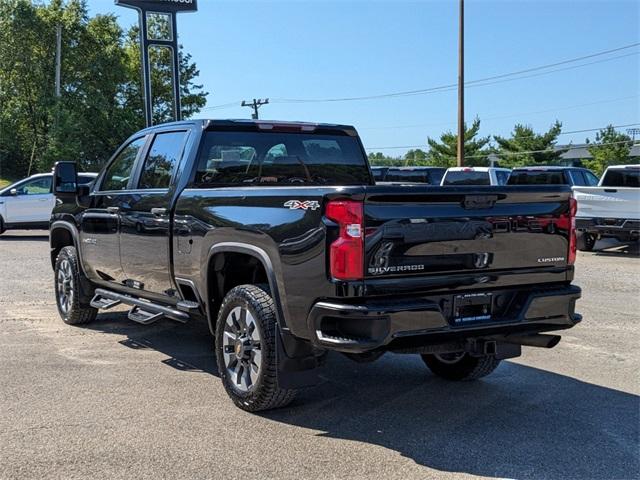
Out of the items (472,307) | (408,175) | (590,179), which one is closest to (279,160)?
(472,307)

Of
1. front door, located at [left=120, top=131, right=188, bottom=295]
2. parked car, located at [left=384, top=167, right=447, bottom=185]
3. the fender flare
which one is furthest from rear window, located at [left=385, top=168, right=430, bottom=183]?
the fender flare

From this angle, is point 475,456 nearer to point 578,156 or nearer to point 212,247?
point 212,247

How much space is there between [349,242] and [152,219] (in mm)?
2459

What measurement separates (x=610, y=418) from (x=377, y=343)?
192cm

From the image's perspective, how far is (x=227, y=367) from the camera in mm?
4836

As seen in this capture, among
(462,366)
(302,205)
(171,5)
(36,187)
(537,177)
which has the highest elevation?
(171,5)

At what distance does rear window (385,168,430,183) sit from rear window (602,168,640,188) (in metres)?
7.02

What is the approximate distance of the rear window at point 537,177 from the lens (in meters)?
17.5

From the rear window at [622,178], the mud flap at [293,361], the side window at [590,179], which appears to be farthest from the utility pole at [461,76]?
the mud flap at [293,361]

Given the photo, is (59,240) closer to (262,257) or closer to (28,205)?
(262,257)

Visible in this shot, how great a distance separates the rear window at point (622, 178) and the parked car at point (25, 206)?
13.9 metres

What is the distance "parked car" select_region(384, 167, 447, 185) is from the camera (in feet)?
70.8

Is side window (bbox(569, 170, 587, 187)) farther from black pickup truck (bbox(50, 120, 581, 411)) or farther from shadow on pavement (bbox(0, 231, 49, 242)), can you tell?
shadow on pavement (bbox(0, 231, 49, 242))

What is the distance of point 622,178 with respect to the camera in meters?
15.0
